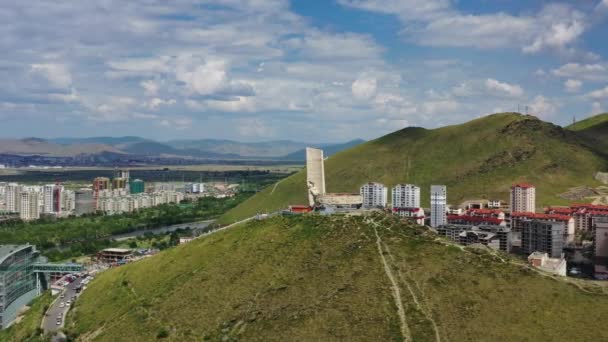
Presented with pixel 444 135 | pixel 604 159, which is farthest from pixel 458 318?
pixel 444 135

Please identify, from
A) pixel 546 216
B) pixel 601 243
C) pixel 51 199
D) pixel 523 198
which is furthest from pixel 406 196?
pixel 51 199

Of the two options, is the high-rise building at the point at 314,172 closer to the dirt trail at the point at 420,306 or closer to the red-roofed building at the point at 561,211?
the dirt trail at the point at 420,306

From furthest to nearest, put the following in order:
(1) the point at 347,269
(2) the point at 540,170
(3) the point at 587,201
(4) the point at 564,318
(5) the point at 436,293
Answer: (2) the point at 540,170
(3) the point at 587,201
(1) the point at 347,269
(5) the point at 436,293
(4) the point at 564,318

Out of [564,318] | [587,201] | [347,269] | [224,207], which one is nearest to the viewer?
[564,318]

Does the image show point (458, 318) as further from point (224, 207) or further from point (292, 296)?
point (224, 207)

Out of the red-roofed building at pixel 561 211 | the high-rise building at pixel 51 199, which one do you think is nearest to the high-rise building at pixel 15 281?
the red-roofed building at pixel 561 211

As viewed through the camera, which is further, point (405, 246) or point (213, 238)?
point (213, 238)

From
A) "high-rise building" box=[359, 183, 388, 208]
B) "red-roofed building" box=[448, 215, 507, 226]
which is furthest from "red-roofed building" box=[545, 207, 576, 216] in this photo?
"high-rise building" box=[359, 183, 388, 208]
